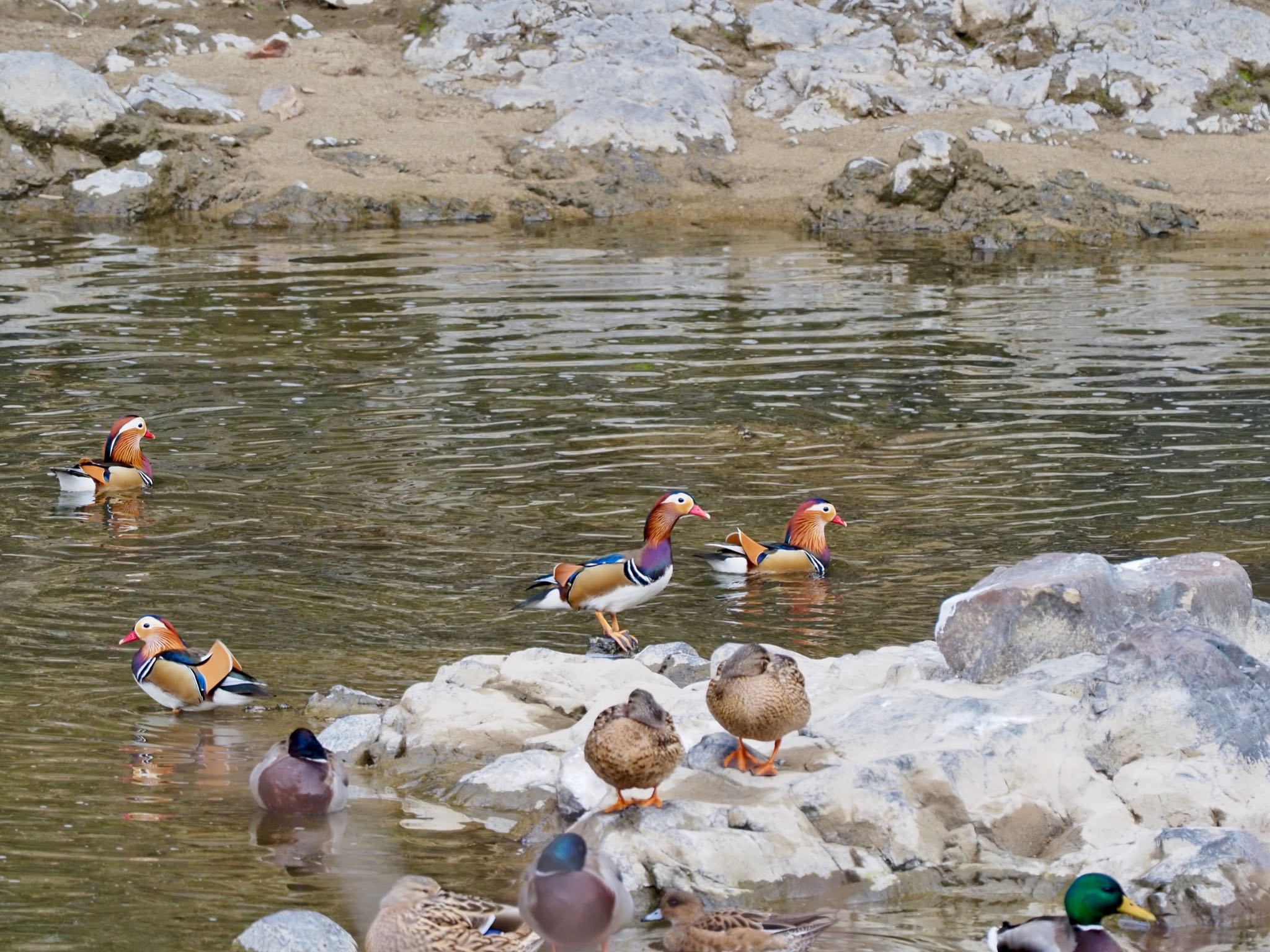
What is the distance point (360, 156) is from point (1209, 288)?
12.9m

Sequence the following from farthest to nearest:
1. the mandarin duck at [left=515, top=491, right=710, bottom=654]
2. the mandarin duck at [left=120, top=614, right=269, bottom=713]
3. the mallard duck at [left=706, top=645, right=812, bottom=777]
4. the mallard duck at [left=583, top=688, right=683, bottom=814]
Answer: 1. the mandarin duck at [left=515, top=491, right=710, bottom=654]
2. the mandarin duck at [left=120, top=614, right=269, bottom=713]
3. the mallard duck at [left=706, top=645, right=812, bottom=777]
4. the mallard duck at [left=583, top=688, right=683, bottom=814]

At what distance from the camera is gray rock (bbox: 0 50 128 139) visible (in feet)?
89.5

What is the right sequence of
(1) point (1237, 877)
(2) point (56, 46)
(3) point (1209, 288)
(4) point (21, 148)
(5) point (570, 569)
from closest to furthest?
(1) point (1237, 877) < (5) point (570, 569) < (3) point (1209, 288) < (4) point (21, 148) < (2) point (56, 46)

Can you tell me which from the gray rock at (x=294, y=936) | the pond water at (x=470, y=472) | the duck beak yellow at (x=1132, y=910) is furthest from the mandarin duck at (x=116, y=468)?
the duck beak yellow at (x=1132, y=910)

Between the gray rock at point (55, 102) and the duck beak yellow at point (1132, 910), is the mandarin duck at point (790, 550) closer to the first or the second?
the duck beak yellow at point (1132, 910)

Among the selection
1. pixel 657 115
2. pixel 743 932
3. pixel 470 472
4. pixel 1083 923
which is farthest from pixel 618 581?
pixel 657 115

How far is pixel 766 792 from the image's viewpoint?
22.2ft

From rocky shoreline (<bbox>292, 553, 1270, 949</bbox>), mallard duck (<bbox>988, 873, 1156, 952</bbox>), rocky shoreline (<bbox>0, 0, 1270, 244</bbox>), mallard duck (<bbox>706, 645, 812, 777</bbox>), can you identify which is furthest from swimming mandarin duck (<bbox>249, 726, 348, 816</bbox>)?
rocky shoreline (<bbox>0, 0, 1270, 244</bbox>)

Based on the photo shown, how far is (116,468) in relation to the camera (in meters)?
12.8

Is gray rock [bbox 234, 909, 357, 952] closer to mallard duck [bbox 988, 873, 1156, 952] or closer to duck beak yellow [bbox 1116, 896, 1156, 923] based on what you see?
mallard duck [bbox 988, 873, 1156, 952]

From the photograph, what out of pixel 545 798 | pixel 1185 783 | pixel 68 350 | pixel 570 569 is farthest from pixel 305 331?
pixel 1185 783

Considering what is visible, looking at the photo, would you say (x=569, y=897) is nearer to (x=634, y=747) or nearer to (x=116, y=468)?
(x=634, y=747)

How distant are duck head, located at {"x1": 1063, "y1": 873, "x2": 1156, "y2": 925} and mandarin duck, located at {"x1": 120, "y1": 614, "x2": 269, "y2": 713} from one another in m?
4.29

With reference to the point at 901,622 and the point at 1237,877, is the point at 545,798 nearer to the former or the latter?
the point at 1237,877
